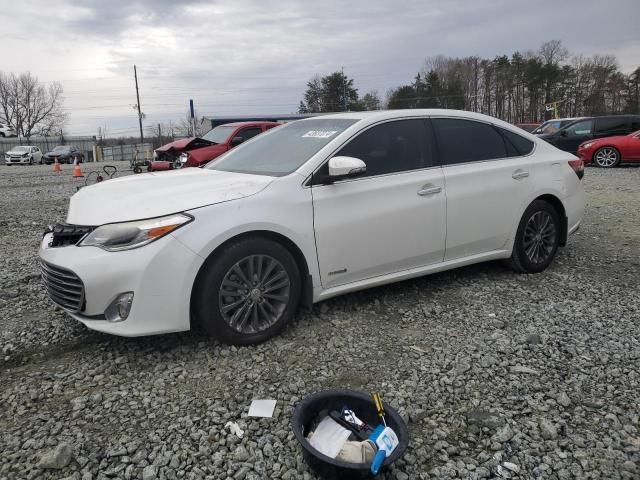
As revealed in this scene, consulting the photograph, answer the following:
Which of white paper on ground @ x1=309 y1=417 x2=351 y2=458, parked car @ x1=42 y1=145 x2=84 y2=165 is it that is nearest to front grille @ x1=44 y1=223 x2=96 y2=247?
white paper on ground @ x1=309 y1=417 x2=351 y2=458

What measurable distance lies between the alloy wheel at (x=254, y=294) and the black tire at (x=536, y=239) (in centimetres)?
247

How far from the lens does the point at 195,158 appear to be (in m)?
11.3

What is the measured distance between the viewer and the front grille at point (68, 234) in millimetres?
3195

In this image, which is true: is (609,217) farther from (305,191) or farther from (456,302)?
(305,191)

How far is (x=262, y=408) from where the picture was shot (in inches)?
106

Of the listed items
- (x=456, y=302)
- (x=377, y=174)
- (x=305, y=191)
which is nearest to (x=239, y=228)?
(x=305, y=191)

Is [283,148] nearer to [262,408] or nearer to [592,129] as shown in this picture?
[262,408]

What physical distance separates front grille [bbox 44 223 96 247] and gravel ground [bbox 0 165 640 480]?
71 centimetres

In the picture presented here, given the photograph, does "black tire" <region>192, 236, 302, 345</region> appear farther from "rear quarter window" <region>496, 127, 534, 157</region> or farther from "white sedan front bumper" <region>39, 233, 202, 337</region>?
"rear quarter window" <region>496, 127, 534, 157</region>

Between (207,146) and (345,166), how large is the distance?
9.19 metres

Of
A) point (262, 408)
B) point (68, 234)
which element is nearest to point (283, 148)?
point (68, 234)

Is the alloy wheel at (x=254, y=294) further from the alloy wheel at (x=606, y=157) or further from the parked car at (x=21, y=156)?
the parked car at (x=21, y=156)

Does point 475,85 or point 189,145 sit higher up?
point 475,85

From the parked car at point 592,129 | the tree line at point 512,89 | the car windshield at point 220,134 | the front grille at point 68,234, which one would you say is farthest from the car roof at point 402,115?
the tree line at point 512,89
